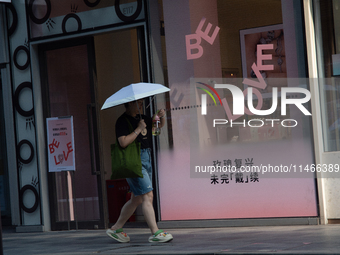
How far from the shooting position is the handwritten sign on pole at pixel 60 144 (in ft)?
29.6

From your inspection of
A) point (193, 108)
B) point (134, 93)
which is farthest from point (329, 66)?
point (134, 93)

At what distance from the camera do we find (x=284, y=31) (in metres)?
7.39

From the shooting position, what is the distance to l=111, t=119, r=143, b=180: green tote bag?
621cm

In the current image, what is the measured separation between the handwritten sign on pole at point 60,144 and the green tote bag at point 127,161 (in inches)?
111

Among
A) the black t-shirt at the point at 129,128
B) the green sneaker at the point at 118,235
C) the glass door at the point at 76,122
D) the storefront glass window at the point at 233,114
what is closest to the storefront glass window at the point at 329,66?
the storefront glass window at the point at 233,114

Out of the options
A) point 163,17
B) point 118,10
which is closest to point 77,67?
point 118,10

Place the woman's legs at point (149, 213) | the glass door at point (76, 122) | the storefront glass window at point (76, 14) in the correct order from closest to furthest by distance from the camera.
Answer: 1. the woman's legs at point (149, 213)
2. the storefront glass window at point (76, 14)
3. the glass door at point (76, 122)

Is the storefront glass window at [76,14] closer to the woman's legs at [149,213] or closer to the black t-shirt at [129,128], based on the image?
the black t-shirt at [129,128]

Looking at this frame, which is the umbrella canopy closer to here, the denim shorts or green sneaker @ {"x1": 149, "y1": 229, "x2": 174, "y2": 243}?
the denim shorts

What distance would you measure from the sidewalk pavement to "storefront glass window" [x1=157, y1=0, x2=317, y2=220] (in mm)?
474

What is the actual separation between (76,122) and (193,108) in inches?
87.3

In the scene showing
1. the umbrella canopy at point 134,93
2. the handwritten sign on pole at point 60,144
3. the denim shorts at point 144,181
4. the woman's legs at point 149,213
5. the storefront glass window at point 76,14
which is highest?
the storefront glass window at point 76,14

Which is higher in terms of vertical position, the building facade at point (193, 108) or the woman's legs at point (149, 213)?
the building facade at point (193, 108)

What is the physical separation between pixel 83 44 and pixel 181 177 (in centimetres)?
275
